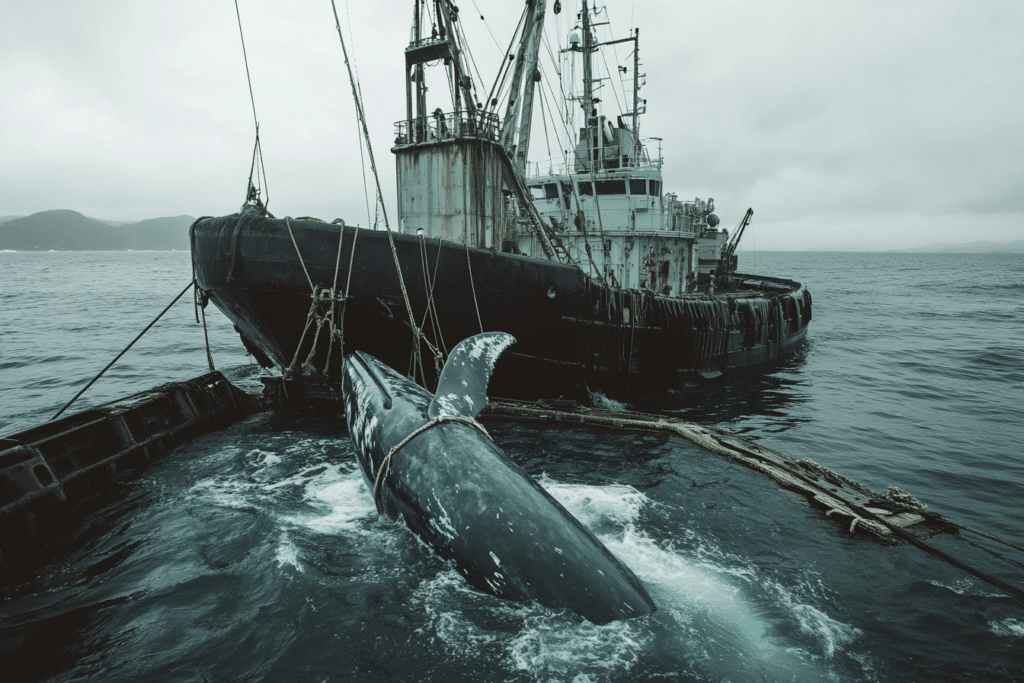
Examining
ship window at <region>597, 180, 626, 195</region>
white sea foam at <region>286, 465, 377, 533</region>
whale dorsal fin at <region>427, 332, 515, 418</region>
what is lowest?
white sea foam at <region>286, 465, 377, 533</region>

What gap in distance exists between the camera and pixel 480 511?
458cm

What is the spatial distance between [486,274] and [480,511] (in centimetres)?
834

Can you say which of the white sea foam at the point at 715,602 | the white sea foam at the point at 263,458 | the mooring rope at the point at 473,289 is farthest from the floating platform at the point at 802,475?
the white sea foam at the point at 263,458

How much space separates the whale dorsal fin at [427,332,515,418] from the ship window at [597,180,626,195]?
19123 millimetres

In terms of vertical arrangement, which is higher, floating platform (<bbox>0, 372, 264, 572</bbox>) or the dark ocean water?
floating platform (<bbox>0, 372, 264, 572</bbox>)

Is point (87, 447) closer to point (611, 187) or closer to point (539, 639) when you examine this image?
point (539, 639)

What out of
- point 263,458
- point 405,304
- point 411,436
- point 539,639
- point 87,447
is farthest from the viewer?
point 405,304

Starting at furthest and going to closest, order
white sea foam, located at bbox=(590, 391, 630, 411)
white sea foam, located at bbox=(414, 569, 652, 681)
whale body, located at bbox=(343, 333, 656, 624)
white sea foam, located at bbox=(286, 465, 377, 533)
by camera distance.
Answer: white sea foam, located at bbox=(590, 391, 630, 411)
white sea foam, located at bbox=(286, 465, 377, 533)
whale body, located at bbox=(343, 333, 656, 624)
white sea foam, located at bbox=(414, 569, 652, 681)

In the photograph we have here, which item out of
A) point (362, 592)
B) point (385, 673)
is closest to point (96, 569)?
point (362, 592)

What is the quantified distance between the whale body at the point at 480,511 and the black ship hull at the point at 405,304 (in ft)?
14.1

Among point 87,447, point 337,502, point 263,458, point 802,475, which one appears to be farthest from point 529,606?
point 87,447

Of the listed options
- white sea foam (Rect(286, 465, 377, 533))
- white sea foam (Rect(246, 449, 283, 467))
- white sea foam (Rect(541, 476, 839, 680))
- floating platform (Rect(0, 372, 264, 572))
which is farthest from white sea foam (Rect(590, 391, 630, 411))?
floating platform (Rect(0, 372, 264, 572))

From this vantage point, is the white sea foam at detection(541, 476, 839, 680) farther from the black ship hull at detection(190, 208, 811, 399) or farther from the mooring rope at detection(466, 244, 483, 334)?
the mooring rope at detection(466, 244, 483, 334)

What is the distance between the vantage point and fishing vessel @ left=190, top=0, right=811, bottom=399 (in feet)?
34.9
